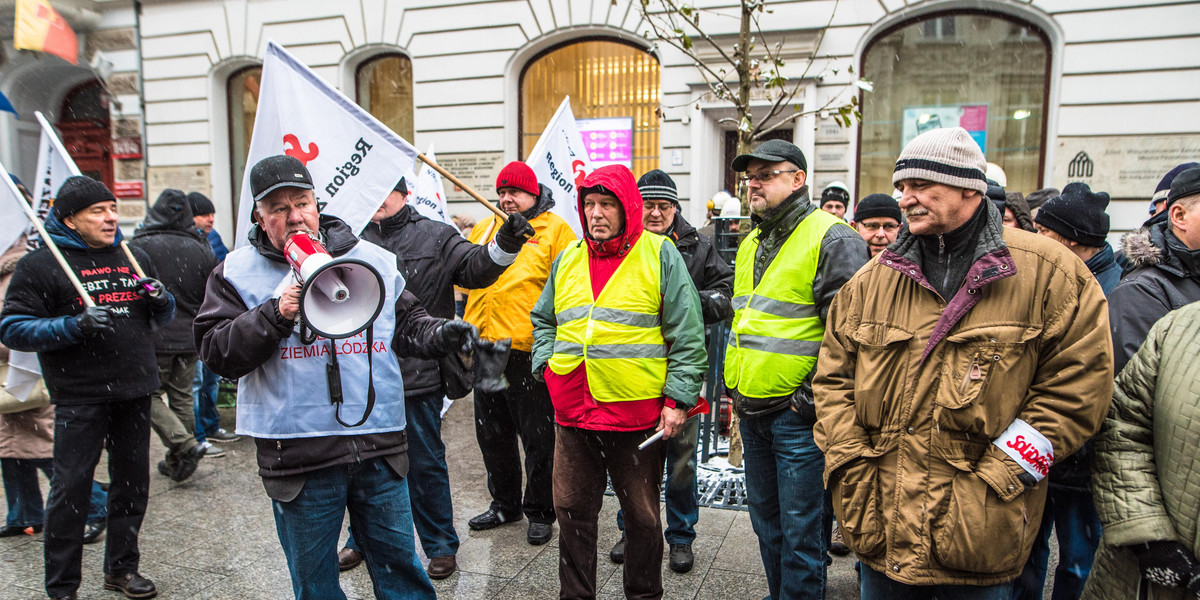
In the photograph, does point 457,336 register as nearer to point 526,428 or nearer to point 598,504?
point 598,504

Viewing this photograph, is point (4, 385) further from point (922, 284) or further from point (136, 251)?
point (922, 284)

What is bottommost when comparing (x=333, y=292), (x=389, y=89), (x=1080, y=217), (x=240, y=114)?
(x=333, y=292)

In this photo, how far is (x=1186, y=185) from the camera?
2553mm

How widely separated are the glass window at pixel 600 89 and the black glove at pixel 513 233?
813 cm

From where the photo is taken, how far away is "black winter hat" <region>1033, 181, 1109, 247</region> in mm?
3283

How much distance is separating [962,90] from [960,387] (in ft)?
32.2

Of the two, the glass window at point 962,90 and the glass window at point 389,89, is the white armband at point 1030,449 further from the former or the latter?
the glass window at point 389,89

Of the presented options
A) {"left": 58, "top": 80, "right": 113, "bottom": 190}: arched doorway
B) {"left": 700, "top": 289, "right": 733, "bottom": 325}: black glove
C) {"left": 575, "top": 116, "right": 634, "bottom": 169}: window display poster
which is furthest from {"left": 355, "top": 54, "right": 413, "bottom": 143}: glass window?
{"left": 700, "top": 289, "right": 733, "bottom": 325}: black glove

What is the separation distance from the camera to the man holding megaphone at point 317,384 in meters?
2.41

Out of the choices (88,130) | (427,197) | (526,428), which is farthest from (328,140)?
(88,130)

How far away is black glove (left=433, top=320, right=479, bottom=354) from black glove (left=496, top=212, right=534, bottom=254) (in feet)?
3.75

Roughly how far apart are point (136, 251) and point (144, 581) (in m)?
1.84

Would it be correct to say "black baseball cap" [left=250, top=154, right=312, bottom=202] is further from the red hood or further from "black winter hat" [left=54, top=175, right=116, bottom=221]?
"black winter hat" [left=54, top=175, right=116, bottom=221]

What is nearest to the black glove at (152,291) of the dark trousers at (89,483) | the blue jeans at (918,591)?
the dark trousers at (89,483)
